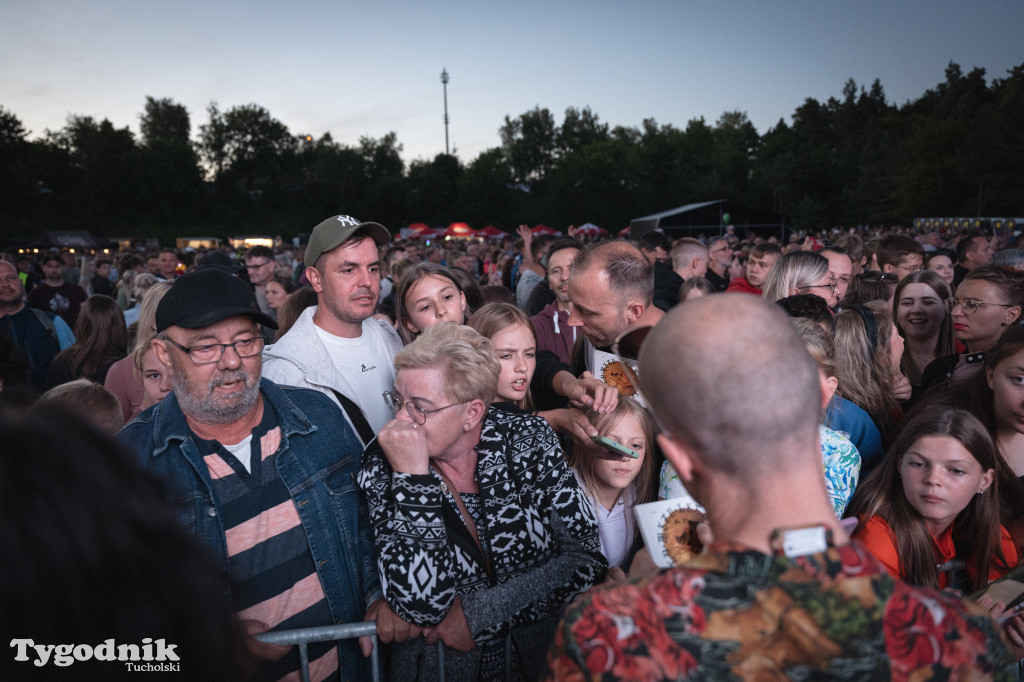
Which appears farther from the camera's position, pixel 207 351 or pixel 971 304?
pixel 971 304

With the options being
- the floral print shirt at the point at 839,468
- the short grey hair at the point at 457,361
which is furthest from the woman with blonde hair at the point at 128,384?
the floral print shirt at the point at 839,468

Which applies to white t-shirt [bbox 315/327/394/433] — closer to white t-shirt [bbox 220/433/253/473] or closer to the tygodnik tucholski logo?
white t-shirt [bbox 220/433/253/473]

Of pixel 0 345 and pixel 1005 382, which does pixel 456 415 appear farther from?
pixel 0 345

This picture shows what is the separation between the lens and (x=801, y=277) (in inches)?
176

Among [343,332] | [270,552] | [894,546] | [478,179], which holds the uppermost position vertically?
[478,179]

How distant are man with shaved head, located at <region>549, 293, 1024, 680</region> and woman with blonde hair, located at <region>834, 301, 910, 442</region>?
8.80ft

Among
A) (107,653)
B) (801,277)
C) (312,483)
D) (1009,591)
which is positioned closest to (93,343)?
(312,483)

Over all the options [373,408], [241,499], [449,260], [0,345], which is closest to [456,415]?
[241,499]

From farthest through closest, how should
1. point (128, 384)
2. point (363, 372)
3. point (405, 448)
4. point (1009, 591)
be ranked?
1. point (128, 384)
2. point (363, 372)
3. point (405, 448)
4. point (1009, 591)

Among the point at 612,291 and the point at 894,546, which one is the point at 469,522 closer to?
the point at 612,291

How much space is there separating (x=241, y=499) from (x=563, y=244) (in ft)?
14.6

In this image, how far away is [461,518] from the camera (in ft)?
7.14

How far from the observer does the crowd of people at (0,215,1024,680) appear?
1.02 m

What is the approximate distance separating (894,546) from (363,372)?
8.84 feet
